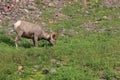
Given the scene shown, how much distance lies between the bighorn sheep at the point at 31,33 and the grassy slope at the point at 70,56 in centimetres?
32

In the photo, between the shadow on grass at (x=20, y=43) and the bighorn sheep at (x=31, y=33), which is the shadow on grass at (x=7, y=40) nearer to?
the shadow on grass at (x=20, y=43)

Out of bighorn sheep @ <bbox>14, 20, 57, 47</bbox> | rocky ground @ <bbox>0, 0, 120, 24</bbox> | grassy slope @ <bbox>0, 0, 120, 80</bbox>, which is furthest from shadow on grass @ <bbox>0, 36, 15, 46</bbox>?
rocky ground @ <bbox>0, 0, 120, 24</bbox>

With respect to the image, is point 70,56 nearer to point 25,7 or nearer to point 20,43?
point 20,43

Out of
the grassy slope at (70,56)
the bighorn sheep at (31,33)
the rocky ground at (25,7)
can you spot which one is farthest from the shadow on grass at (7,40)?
the rocky ground at (25,7)

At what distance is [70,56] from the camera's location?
15.2 meters

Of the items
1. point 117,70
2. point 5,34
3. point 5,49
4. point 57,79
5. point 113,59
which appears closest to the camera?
point 57,79

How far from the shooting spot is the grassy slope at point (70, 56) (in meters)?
13.2

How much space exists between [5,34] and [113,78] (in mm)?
6997

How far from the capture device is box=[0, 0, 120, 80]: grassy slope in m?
13.2

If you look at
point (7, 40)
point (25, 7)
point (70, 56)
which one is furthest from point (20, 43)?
point (25, 7)

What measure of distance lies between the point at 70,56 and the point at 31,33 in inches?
109

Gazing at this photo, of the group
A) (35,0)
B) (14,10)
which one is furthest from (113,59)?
(35,0)

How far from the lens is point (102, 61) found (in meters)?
14.4

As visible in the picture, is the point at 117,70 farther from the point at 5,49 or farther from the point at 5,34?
the point at 5,34
